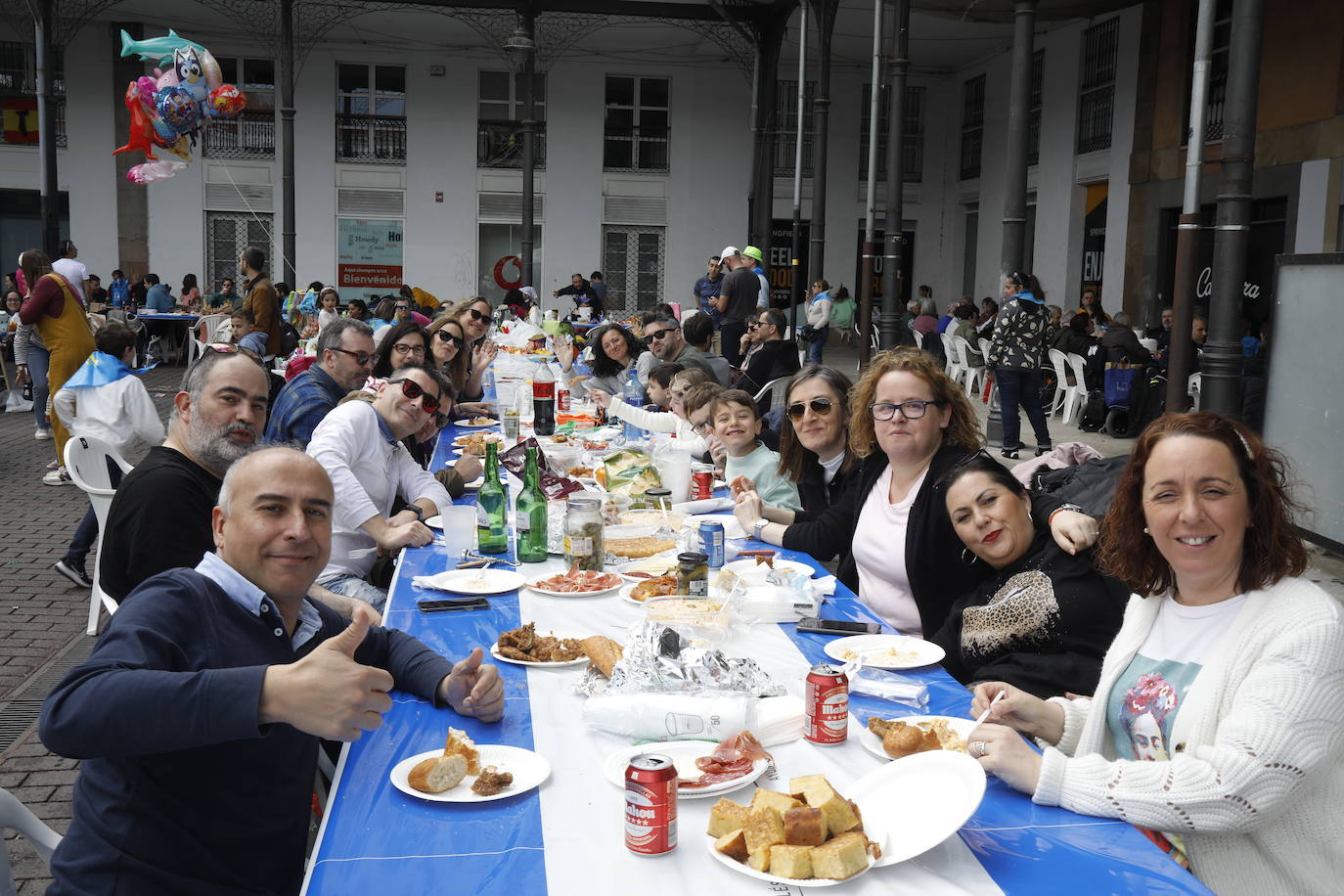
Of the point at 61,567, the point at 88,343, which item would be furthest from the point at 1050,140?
the point at 61,567

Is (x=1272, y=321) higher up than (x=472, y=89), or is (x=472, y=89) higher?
(x=472, y=89)

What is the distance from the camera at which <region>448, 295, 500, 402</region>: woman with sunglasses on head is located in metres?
8.38

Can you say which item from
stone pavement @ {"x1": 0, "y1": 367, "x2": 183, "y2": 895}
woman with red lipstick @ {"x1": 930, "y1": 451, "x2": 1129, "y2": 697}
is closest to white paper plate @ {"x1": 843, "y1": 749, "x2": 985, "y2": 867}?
woman with red lipstick @ {"x1": 930, "y1": 451, "x2": 1129, "y2": 697}

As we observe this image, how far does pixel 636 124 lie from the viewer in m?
26.2

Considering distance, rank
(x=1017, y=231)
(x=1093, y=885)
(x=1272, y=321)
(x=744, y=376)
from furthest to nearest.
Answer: (x=1017, y=231) < (x=744, y=376) < (x=1272, y=321) < (x=1093, y=885)

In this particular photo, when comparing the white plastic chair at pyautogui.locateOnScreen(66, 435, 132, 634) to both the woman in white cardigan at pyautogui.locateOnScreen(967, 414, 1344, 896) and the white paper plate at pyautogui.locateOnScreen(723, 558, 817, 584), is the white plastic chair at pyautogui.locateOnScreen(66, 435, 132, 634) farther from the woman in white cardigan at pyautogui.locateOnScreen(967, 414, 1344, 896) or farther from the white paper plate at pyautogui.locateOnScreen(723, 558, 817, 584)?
the woman in white cardigan at pyautogui.locateOnScreen(967, 414, 1344, 896)

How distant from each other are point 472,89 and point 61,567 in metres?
21.5

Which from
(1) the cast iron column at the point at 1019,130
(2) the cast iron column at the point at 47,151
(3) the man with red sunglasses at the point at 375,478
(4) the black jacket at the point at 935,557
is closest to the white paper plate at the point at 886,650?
(4) the black jacket at the point at 935,557

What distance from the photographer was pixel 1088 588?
266cm

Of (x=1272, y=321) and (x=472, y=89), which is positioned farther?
(x=472, y=89)

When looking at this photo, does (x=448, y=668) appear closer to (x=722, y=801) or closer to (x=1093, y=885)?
(x=722, y=801)

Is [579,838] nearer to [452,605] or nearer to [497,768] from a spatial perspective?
[497,768]

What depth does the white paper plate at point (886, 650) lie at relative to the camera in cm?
255

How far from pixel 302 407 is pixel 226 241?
22.6 meters
